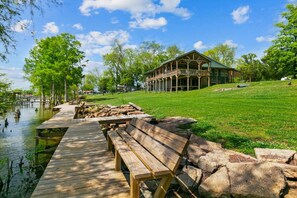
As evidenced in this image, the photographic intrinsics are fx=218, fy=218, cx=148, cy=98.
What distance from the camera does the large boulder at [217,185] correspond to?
13.1ft

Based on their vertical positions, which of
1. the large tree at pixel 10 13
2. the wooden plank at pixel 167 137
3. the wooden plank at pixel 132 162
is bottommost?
the wooden plank at pixel 132 162

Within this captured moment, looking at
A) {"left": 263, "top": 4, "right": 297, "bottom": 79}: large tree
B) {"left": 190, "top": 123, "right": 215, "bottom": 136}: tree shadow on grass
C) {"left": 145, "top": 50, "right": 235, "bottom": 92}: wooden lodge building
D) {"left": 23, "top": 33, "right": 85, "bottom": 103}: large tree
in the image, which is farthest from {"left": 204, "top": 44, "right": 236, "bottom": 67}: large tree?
{"left": 190, "top": 123, "right": 215, "bottom": 136}: tree shadow on grass

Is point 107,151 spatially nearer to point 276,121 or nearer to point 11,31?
point 11,31

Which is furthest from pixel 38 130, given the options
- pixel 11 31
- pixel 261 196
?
pixel 261 196

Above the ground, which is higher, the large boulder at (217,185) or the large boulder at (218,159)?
the large boulder at (218,159)

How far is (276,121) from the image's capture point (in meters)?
8.09

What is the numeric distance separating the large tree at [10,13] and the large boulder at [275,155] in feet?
22.5

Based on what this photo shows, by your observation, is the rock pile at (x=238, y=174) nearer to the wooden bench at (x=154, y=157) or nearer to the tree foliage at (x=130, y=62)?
the wooden bench at (x=154, y=157)

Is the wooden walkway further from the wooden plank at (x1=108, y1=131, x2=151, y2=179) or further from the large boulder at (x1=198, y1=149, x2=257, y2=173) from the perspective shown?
the large boulder at (x1=198, y1=149, x2=257, y2=173)

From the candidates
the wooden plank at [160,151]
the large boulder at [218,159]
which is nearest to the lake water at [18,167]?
the wooden plank at [160,151]

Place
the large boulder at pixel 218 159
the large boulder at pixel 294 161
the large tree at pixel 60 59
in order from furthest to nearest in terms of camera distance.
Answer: the large tree at pixel 60 59 < the large boulder at pixel 218 159 < the large boulder at pixel 294 161

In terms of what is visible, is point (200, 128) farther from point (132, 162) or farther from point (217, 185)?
point (132, 162)

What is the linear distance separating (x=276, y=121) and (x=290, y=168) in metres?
4.55

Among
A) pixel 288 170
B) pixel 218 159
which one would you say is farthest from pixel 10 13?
pixel 288 170
